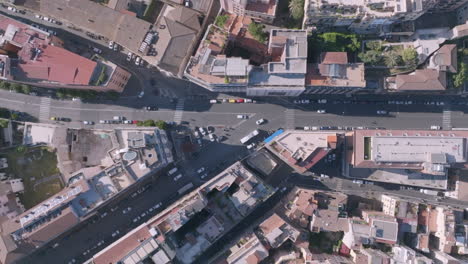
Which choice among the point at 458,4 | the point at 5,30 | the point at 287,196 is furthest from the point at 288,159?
the point at 5,30

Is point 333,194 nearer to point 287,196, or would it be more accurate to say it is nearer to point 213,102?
point 287,196

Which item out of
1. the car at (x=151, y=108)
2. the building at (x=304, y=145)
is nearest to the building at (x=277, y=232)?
the building at (x=304, y=145)

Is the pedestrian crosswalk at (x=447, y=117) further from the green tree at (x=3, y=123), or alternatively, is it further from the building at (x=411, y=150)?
the green tree at (x=3, y=123)

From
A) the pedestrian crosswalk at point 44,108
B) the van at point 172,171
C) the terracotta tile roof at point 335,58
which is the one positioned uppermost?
the terracotta tile roof at point 335,58

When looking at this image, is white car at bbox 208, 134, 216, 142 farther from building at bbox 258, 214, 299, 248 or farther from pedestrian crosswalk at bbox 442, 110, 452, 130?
pedestrian crosswalk at bbox 442, 110, 452, 130

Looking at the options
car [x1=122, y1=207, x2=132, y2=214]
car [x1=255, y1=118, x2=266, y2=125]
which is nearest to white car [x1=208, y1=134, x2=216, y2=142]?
car [x1=255, y1=118, x2=266, y2=125]

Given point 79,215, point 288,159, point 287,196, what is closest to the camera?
point 79,215
